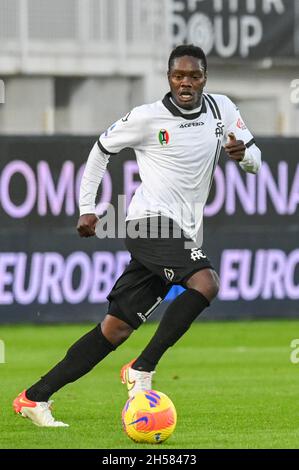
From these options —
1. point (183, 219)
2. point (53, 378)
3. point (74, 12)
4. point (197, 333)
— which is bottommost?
point (197, 333)

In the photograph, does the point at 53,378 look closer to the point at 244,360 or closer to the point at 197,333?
the point at 244,360

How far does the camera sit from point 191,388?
38.2 ft

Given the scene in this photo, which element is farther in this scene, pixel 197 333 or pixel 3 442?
pixel 197 333

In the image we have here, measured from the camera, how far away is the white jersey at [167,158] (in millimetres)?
8867

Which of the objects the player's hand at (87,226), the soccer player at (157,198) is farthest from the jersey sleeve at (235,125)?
the player's hand at (87,226)

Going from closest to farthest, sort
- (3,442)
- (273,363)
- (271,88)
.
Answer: (3,442) → (273,363) → (271,88)

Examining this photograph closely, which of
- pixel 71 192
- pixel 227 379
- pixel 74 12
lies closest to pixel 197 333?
pixel 71 192

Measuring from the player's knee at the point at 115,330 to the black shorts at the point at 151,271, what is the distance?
0.12 ft

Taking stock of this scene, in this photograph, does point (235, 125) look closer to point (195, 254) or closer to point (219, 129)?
point (219, 129)

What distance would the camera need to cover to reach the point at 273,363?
Answer: 13.9 metres

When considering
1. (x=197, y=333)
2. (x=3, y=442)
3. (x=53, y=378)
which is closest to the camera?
(x=3, y=442)

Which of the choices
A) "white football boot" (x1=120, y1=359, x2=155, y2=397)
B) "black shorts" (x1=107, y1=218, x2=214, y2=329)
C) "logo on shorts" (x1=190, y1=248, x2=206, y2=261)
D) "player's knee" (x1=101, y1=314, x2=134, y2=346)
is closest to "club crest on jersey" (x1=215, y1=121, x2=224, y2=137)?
"black shorts" (x1=107, y1=218, x2=214, y2=329)

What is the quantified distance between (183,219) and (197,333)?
852cm

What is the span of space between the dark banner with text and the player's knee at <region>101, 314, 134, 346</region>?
860 cm
